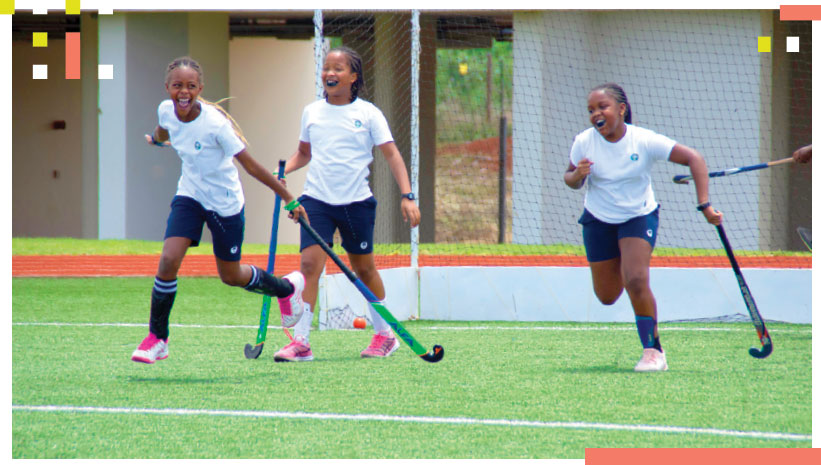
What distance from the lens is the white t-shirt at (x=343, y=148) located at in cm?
538

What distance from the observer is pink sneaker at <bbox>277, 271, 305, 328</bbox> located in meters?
5.22

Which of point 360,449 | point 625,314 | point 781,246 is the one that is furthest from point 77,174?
point 360,449

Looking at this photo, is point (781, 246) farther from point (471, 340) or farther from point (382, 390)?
point (382, 390)

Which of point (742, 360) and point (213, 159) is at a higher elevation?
point (213, 159)

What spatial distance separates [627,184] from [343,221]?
4.91 ft

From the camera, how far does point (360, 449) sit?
10.6 feet

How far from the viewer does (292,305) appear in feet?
17.1

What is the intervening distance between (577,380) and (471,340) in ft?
5.75

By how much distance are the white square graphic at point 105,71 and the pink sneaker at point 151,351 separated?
11813 millimetres

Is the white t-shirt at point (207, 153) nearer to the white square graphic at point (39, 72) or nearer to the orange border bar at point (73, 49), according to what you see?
the orange border bar at point (73, 49)

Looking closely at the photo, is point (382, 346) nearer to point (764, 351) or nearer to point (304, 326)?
point (304, 326)

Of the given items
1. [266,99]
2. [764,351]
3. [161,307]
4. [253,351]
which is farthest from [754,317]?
[266,99]

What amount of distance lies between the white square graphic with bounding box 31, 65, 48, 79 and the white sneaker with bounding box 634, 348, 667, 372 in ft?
58.6
